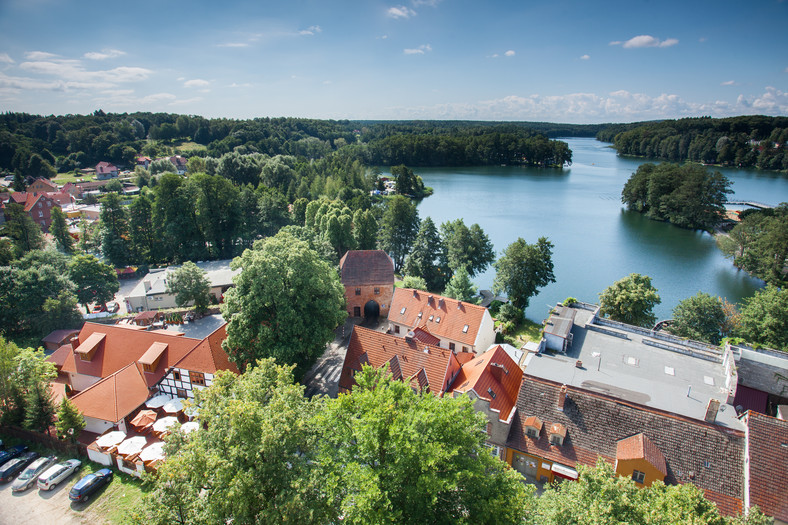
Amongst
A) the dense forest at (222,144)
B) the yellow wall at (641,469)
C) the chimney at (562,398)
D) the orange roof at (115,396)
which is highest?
the dense forest at (222,144)

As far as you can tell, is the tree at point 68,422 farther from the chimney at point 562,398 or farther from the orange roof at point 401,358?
the chimney at point 562,398

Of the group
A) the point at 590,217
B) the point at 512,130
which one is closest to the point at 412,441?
the point at 590,217

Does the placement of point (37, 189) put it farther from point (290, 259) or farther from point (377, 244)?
point (290, 259)

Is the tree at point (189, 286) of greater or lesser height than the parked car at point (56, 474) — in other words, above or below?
above

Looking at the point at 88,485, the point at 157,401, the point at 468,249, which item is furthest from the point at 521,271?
the point at 88,485

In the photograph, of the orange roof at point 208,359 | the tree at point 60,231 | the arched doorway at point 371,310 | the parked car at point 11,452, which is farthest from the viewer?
the tree at point 60,231

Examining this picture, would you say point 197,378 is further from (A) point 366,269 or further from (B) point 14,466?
(A) point 366,269

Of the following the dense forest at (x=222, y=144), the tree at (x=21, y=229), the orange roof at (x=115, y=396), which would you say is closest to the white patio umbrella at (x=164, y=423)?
the orange roof at (x=115, y=396)
